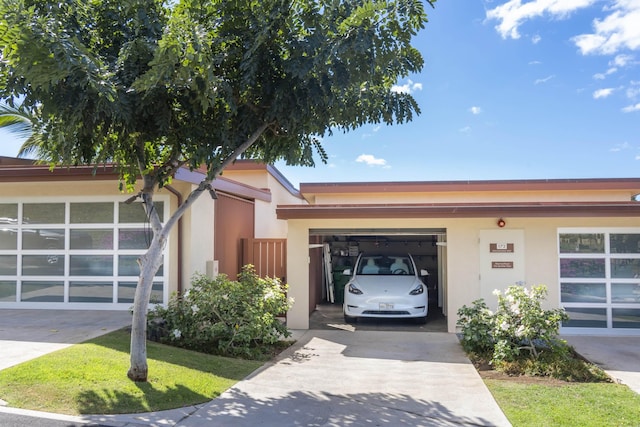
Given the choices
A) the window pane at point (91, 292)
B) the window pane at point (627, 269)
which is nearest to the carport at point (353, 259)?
the window pane at point (627, 269)

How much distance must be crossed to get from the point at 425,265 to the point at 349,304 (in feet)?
17.8

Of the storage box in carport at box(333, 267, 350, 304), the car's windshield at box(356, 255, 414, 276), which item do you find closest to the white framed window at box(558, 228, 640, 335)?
the car's windshield at box(356, 255, 414, 276)

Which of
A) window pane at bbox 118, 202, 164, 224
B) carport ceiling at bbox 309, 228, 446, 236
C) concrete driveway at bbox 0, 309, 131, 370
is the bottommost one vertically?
concrete driveway at bbox 0, 309, 131, 370

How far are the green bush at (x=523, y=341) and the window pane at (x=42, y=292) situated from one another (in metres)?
8.20

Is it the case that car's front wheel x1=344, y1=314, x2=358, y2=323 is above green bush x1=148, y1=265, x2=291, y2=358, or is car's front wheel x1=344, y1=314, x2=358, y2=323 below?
below

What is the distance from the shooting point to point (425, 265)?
47.7 ft

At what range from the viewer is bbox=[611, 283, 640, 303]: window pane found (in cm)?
909

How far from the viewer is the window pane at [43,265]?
981cm

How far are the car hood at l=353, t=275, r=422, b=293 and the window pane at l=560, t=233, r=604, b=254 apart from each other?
303cm

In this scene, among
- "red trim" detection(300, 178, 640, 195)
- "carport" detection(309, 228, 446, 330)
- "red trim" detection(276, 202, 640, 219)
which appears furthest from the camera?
"red trim" detection(300, 178, 640, 195)

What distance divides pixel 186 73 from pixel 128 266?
6175 millimetres

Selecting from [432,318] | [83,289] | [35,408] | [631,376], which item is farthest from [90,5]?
[432,318]

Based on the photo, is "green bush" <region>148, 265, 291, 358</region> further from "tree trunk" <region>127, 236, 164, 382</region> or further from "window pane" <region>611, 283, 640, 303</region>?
"window pane" <region>611, 283, 640, 303</region>

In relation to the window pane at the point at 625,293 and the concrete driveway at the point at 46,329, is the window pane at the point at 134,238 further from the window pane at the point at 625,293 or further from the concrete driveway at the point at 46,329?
the window pane at the point at 625,293
